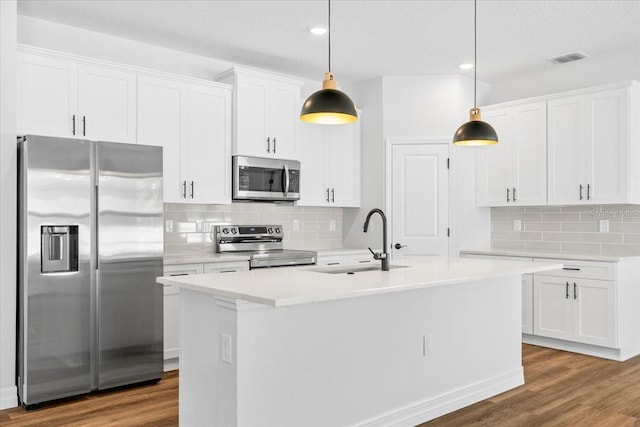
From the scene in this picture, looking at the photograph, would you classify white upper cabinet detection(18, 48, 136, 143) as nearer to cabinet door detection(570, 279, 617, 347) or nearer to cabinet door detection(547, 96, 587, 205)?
cabinet door detection(547, 96, 587, 205)

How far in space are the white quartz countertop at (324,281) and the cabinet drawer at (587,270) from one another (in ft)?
4.98

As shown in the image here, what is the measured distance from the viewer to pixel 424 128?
5.94m

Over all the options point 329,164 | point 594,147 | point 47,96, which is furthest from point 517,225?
point 47,96

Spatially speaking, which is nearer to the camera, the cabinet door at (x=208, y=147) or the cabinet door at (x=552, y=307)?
the cabinet door at (x=208, y=147)

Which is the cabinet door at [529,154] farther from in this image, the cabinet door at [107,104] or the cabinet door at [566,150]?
the cabinet door at [107,104]

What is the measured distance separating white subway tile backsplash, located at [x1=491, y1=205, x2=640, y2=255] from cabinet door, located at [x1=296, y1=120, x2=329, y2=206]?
202 cm

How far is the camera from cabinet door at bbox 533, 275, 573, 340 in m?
5.06

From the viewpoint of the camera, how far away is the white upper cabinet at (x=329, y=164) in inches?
225

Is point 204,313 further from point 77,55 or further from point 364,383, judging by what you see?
point 77,55

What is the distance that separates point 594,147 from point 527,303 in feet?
5.20

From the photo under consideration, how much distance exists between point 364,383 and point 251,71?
10.5ft

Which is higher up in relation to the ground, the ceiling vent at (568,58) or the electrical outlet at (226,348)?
the ceiling vent at (568,58)

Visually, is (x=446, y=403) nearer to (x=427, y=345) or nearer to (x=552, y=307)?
(x=427, y=345)

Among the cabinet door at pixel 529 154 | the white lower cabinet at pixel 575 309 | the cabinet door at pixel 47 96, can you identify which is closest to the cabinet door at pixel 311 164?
the cabinet door at pixel 529 154
